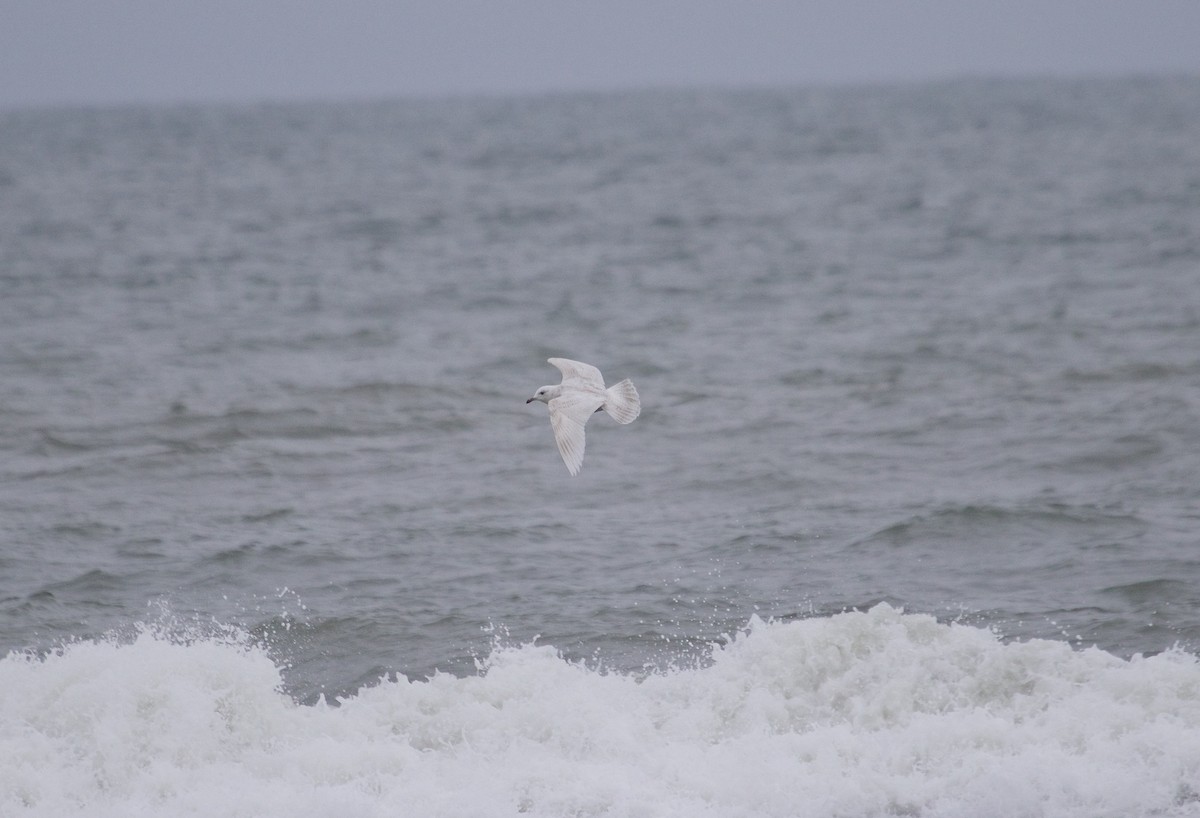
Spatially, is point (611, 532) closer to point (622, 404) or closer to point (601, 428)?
point (622, 404)

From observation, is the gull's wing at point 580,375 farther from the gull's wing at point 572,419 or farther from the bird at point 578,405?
the gull's wing at point 572,419

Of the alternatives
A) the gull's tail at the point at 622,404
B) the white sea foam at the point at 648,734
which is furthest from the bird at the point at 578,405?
the white sea foam at the point at 648,734

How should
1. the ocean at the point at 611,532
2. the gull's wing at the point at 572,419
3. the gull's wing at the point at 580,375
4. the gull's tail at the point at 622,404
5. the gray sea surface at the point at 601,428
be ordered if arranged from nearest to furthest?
the ocean at the point at 611,532 → the gull's wing at the point at 572,419 → the gull's tail at the point at 622,404 → the gull's wing at the point at 580,375 → the gray sea surface at the point at 601,428

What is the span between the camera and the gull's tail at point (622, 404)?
8.56m

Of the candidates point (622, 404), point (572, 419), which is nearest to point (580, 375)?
point (622, 404)

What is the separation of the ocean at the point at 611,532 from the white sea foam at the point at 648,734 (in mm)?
23

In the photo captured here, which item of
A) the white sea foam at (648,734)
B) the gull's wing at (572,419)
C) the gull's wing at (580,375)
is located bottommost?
the white sea foam at (648,734)

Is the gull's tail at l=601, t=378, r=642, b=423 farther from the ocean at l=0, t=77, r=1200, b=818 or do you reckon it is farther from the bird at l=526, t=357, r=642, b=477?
the ocean at l=0, t=77, r=1200, b=818

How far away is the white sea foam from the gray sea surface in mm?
642

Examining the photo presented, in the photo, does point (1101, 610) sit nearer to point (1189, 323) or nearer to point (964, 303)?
point (1189, 323)

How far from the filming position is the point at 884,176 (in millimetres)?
38625

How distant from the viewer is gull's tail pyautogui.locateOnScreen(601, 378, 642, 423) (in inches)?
337

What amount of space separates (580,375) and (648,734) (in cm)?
243

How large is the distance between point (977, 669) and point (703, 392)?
23.9ft
